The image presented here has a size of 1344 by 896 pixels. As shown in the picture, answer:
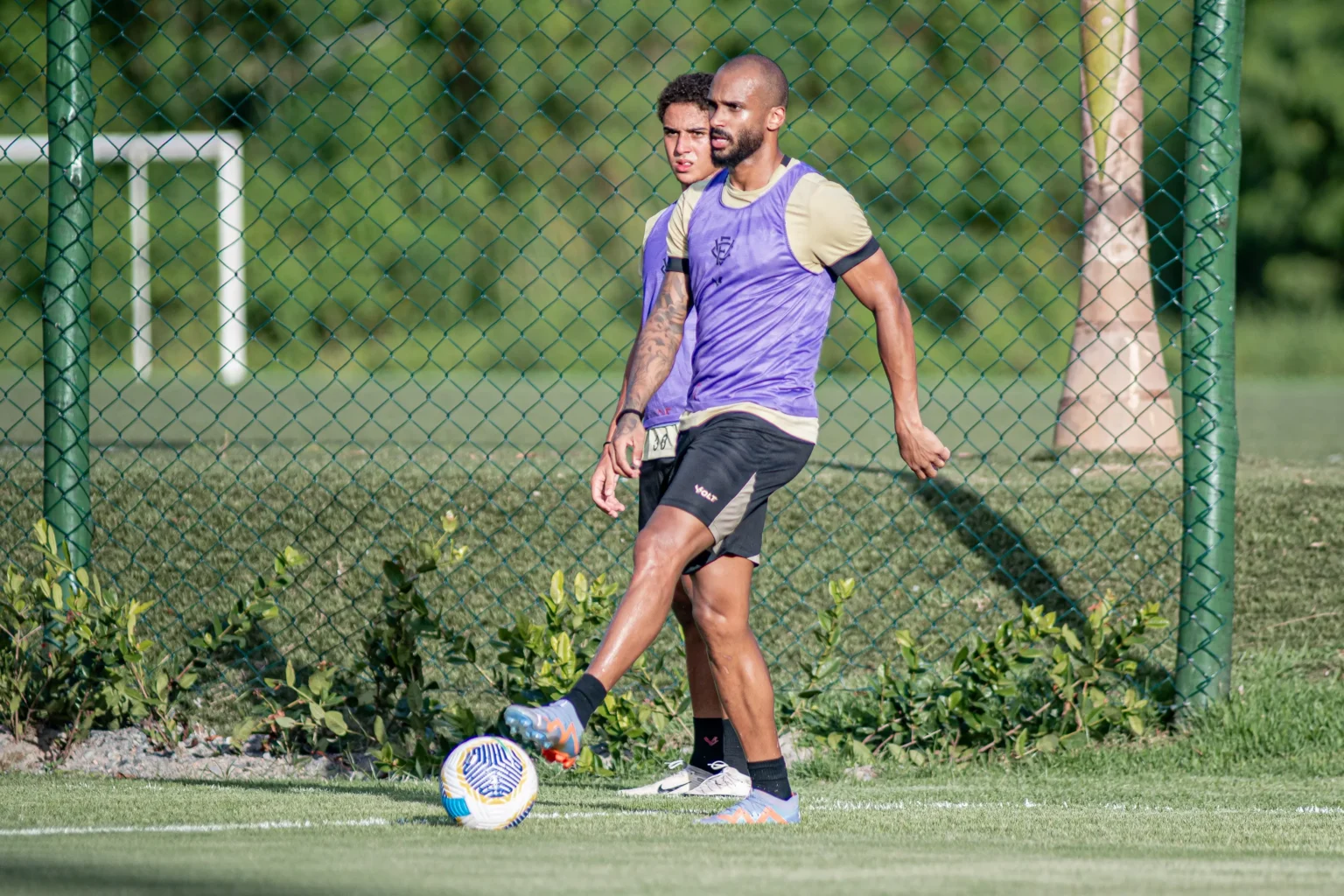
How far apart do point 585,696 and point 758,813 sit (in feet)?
2.15

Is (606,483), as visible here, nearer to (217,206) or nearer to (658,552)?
(658,552)

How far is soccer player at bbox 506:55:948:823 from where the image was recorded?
3.68 metres

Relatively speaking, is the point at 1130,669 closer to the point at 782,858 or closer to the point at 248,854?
the point at 782,858

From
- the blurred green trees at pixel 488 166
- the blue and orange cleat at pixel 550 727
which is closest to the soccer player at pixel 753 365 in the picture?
the blue and orange cleat at pixel 550 727

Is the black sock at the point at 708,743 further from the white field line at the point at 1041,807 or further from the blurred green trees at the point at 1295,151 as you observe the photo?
the blurred green trees at the point at 1295,151

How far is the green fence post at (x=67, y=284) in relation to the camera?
5.12 metres

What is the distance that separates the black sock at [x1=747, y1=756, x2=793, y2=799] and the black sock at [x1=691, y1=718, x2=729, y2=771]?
0.66 meters

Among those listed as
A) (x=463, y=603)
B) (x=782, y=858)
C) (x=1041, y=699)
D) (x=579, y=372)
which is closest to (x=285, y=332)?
(x=579, y=372)

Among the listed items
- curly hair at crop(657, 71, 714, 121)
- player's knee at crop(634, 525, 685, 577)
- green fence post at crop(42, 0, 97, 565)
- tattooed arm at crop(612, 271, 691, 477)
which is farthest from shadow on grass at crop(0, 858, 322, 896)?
curly hair at crop(657, 71, 714, 121)

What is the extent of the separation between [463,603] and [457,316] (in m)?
15.3

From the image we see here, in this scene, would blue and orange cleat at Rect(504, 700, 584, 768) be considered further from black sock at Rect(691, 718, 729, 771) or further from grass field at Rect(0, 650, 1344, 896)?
black sock at Rect(691, 718, 729, 771)

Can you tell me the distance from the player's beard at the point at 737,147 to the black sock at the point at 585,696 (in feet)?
4.56

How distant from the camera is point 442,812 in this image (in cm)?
383

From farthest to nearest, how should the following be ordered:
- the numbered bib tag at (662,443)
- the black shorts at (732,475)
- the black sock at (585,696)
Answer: the numbered bib tag at (662,443) → the black shorts at (732,475) → the black sock at (585,696)
